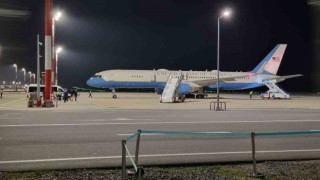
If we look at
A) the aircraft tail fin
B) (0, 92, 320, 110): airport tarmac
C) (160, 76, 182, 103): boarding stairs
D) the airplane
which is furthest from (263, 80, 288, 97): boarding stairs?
(160, 76, 182, 103): boarding stairs

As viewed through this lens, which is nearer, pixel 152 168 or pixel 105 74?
pixel 152 168

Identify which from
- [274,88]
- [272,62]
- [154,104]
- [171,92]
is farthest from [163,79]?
[154,104]

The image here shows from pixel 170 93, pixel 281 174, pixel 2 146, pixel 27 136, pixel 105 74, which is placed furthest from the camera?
pixel 105 74

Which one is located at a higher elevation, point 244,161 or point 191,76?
point 191,76

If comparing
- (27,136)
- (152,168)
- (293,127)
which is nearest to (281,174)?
(152,168)

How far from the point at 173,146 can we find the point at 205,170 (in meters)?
3.84

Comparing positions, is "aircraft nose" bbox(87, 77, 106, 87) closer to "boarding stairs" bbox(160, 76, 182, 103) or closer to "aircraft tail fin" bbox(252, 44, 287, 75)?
"boarding stairs" bbox(160, 76, 182, 103)

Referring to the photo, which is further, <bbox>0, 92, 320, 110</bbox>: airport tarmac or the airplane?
the airplane

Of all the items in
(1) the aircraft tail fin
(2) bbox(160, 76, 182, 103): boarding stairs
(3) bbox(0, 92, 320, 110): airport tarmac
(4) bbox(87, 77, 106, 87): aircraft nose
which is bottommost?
(3) bbox(0, 92, 320, 110): airport tarmac

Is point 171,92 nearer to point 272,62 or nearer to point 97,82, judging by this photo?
point 97,82

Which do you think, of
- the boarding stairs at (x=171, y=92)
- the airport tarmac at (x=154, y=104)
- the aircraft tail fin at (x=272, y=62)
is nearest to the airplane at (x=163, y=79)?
the aircraft tail fin at (x=272, y=62)

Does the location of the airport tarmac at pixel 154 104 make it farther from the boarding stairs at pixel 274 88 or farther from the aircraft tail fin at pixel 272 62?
the aircraft tail fin at pixel 272 62

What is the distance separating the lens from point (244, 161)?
10.9m

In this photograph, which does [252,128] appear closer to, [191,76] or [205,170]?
[205,170]
